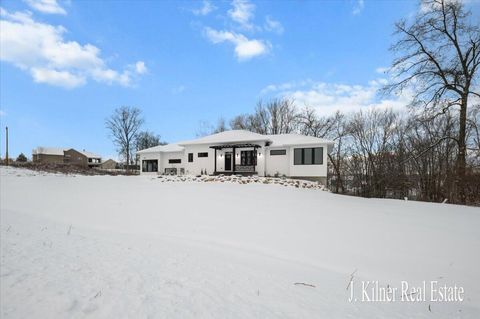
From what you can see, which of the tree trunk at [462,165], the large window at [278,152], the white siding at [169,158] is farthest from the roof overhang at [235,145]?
the tree trunk at [462,165]

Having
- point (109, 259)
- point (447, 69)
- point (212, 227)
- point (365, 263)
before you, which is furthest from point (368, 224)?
point (447, 69)

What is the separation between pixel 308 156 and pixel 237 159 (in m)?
Result: 6.76

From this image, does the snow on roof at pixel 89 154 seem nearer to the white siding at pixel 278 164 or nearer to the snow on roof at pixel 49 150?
the snow on roof at pixel 49 150

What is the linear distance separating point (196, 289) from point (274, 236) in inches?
154

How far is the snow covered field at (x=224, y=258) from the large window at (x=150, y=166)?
70.5ft

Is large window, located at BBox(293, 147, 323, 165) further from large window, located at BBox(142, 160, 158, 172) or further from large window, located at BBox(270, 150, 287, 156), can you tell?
large window, located at BBox(142, 160, 158, 172)

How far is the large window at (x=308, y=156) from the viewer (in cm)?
2170

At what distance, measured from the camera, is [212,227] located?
780 cm

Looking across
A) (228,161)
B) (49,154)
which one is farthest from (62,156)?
(228,161)

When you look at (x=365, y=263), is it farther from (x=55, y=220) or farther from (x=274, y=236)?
(x=55, y=220)

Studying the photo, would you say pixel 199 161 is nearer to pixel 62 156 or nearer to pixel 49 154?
pixel 62 156

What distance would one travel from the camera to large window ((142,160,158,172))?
32.4 metres

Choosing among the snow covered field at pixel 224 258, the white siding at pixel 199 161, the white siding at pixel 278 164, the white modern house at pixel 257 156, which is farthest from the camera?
the white siding at pixel 199 161

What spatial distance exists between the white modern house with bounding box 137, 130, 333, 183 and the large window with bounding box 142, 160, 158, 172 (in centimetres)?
384
